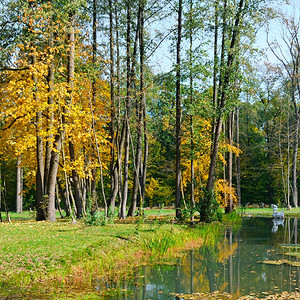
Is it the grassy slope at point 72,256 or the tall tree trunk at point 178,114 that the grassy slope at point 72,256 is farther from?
the tall tree trunk at point 178,114

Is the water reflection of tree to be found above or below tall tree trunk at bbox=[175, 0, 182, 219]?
below

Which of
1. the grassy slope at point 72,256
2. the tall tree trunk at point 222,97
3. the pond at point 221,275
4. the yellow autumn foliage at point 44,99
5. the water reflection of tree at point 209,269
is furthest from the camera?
the tall tree trunk at point 222,97

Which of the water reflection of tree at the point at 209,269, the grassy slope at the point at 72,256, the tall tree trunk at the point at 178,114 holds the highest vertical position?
the tall tree trunk at the point at 178,114

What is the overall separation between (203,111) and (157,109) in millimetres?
3559

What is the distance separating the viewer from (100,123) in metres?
20.6

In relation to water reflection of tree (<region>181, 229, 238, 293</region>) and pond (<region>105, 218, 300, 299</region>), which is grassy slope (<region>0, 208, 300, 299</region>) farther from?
water reflection of tree (<region>181, 229, 238, 293</region>)

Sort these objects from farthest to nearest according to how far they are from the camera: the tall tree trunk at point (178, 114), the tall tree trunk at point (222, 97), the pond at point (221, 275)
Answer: the tall tree trunk at point (178, 114), the tall tree trunk at point (222, 97), the pond at point (221, 275)

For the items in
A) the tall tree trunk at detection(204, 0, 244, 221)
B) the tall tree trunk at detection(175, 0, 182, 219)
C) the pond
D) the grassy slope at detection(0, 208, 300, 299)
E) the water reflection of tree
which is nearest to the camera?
the grassy slope at detection(0, 208, 300, 299)

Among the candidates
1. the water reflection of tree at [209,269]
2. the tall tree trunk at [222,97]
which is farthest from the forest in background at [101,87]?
the water reflection of tree at [209,269]

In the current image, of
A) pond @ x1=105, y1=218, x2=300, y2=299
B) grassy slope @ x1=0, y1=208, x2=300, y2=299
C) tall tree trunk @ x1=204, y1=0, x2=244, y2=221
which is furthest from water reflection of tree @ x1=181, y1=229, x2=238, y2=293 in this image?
tall tree trunk @ x1=204, y1=0, x2=244, y2=221

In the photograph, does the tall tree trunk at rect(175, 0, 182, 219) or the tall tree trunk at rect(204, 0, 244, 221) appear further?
the tall tree trunk at rect(175, 0, 182, 219)

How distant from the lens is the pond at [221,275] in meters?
7.65

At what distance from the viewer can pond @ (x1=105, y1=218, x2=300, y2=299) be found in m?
7.65

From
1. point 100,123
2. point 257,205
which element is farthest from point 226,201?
point 257,205
